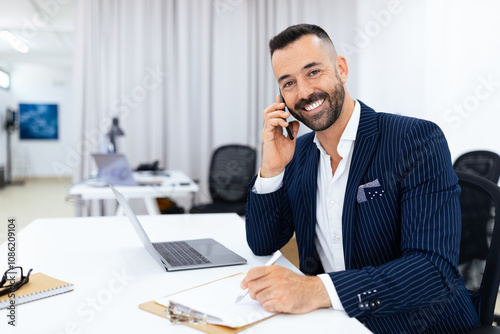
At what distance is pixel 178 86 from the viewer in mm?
4727

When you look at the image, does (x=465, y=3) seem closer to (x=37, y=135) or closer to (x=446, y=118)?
(x=446, y=118)

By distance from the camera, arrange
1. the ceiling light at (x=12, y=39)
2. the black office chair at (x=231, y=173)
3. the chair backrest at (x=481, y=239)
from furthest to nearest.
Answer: the ceiling light at (x=12, y=39) → the black office chair at (x=231, y=173) → the chair backrest at (x=481, y=239)

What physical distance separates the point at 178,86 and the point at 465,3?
2970mm

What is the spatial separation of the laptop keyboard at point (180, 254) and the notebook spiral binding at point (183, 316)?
1.00 ft

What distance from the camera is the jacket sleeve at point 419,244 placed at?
0.91 metres

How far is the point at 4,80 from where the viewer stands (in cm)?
822

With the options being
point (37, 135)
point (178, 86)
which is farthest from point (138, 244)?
point (37, 135)

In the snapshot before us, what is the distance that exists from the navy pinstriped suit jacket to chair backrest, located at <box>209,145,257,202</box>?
2.43 meters

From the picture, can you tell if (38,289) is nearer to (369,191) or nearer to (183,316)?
(183,316)

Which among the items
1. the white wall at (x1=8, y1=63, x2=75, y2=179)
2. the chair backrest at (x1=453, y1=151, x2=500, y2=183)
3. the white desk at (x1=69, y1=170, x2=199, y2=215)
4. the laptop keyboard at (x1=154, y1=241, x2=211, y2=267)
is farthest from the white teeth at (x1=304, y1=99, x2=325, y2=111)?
the white wall at (x1=8, y1=63, x2=75, y2=179)

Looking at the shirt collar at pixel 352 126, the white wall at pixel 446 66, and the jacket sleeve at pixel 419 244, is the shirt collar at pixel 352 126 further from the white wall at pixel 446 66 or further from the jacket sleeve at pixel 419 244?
the white wall at pixel 446 66

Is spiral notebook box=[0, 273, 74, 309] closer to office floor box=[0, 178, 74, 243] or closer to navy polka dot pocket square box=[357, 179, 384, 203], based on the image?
navy polka dot pocket square box=[357, 179, 384, 203]

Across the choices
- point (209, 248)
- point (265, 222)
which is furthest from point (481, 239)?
point (209, 248)

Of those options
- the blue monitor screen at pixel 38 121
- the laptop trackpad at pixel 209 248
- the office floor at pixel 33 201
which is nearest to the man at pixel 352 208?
the laptop trackpad at pixel 209 248
